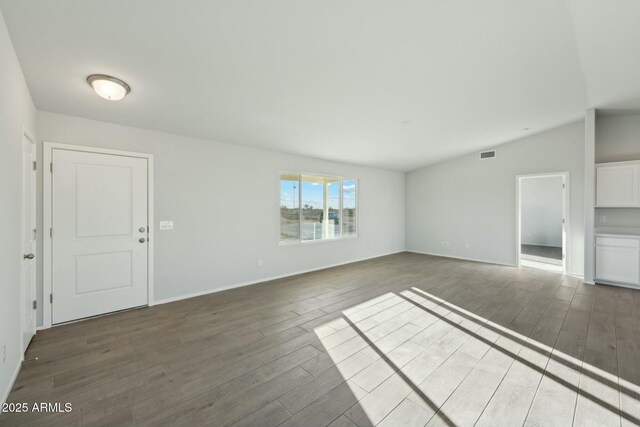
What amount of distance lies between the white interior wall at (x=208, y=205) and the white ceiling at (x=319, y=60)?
0.80 ft

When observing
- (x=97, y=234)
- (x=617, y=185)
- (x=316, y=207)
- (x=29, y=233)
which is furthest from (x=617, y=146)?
(x=29, y=233)

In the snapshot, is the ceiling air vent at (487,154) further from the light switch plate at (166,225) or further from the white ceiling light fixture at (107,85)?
the white ceiling light fixture at (107,85)

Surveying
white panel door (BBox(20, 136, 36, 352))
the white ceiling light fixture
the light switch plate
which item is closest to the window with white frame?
the light switch plate

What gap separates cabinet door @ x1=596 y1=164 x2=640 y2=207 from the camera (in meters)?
4.63

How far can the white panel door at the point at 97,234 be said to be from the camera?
318 centimetres

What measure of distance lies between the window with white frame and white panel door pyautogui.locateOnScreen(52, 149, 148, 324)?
2405 millimetres

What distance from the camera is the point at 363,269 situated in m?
6.02

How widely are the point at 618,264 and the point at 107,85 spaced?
7748 mm

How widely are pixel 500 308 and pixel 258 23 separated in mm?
4344

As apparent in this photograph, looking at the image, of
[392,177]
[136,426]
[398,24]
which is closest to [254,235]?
[136,426]

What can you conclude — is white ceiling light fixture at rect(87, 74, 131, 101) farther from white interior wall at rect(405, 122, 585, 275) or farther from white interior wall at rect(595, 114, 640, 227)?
white interior wall at rect(595, 114, 640, 227)

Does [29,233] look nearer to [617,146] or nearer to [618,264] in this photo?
[618,264]

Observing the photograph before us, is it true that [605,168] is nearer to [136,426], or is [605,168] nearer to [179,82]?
[179,82]

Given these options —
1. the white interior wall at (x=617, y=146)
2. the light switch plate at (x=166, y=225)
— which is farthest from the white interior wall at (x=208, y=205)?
the white interior wall at (x=617, y=146)
